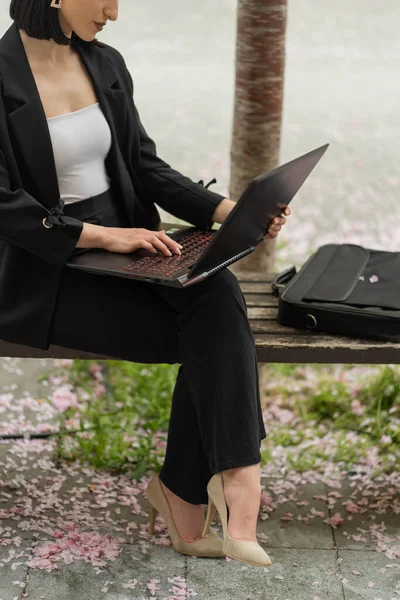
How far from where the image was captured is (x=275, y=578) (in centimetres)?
275

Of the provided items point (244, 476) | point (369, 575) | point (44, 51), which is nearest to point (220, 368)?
point (244, 476)

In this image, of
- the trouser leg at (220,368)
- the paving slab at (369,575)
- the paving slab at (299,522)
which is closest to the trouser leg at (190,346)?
the trouser leg at (220,368)

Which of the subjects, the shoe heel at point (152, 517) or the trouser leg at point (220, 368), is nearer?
the trouser leg at point (220, 368)

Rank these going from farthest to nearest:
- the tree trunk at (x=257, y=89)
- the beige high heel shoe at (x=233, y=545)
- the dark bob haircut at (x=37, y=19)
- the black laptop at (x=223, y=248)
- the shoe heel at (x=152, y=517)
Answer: the tree trunk at (x=257, y=89) < the shoe heel at (x=152, y=517) < the dark bob haircut at (x=37, y=19) < the beige high heel shoe at (x=233, y=545) < the black laptop at (x=223, y=248)

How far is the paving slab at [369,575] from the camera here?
2.69 m

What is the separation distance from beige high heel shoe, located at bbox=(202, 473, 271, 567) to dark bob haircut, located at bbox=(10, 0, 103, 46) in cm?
129

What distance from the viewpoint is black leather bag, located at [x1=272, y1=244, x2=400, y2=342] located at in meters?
2.83

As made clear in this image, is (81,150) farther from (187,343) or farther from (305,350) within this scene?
(305,350)

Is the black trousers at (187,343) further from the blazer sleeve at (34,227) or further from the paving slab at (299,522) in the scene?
the paving slab at (299,522)

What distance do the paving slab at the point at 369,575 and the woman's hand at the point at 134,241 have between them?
1075 mm

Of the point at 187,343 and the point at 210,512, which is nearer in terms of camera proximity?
the point at 187,343

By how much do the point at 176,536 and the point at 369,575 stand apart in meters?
0.58

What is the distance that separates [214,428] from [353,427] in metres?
1.36

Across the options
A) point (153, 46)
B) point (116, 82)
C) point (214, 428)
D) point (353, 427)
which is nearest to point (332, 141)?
point (153, 46)
